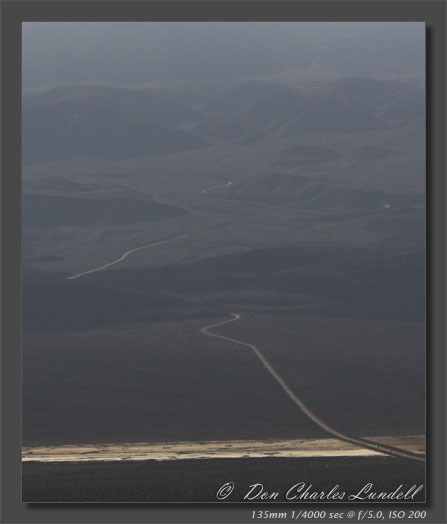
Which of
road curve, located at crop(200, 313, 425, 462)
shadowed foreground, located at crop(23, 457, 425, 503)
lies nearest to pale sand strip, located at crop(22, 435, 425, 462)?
road curve, located at crop(200, 313, 425, 462)

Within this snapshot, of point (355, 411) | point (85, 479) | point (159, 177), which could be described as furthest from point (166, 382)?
point (159, 177)

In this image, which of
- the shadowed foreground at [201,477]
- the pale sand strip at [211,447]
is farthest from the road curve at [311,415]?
the shadowed foreground at [201,477]

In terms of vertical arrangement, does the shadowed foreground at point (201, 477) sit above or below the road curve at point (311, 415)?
above

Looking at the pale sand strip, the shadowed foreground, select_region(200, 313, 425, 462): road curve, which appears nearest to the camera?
the shadowed foreground

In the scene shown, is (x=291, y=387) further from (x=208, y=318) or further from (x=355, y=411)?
(x=208, y=318)

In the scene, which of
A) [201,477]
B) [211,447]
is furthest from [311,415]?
[201,477]

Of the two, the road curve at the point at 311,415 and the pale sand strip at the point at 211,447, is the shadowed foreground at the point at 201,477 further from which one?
the pale sand strip at the point at 211,447

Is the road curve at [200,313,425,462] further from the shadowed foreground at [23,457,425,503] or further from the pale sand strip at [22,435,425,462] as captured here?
the shadowed foreground at [23,457,425,503]

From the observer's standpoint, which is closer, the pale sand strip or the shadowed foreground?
the shadowed foreground
